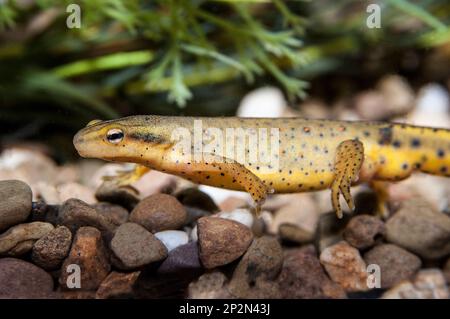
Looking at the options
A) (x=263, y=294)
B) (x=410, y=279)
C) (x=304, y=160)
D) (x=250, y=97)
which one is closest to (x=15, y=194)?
(x=263, y=294)

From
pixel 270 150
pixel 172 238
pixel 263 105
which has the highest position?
pixel 263 105

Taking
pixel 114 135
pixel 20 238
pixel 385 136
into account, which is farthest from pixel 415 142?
pixel 20 238

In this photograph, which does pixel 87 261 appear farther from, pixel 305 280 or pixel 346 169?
pixel 346 169

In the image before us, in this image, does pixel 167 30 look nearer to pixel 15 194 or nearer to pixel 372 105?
pixel 15 194

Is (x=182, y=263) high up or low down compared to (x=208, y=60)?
down

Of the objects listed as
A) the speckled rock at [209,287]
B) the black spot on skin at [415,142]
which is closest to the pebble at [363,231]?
the black spot on skin at [415,142]

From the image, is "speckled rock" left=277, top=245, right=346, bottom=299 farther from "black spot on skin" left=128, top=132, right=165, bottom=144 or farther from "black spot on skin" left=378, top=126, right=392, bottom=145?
"black spot on skin" left=378, top=126, right=392, bottom=145

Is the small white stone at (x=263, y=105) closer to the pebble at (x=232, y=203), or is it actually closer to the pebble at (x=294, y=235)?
the pebble at (x=232, y=203)
